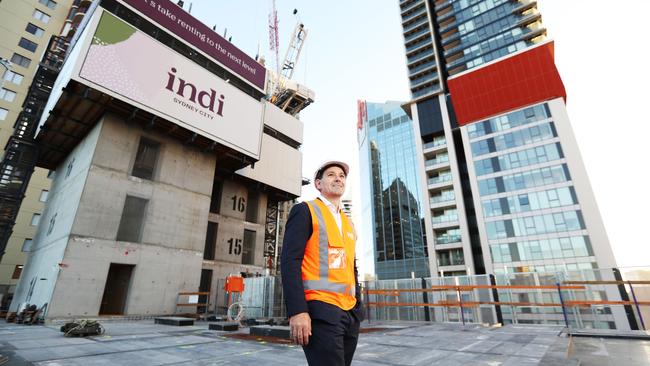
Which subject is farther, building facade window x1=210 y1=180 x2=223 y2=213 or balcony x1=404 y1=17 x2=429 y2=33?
balcony x1=404 y1=17 x2=429 y2=33

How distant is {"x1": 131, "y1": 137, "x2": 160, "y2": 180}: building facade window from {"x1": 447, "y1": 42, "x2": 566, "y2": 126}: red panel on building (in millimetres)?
37928

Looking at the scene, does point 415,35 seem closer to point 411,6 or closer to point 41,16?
point 411,6

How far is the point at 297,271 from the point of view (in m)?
2.22

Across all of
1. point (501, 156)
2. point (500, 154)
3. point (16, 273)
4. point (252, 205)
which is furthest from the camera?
point (500, 154)

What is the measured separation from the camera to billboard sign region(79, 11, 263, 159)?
18203 millimetres

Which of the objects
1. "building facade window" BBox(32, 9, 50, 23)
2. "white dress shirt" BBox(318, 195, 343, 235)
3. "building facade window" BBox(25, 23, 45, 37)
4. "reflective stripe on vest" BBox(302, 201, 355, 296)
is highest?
"building facade window" BBox(32, 9, 50, 23)

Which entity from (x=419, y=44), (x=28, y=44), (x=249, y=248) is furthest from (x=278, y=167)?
(x=419, y=44)

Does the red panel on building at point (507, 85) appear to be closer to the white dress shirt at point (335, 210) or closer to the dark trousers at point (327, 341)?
the white dress shirt at point (335, 210)

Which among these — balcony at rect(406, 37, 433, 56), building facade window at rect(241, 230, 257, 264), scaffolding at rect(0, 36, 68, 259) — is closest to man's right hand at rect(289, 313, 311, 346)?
building facade window at rect(241, 230, 257, 264)

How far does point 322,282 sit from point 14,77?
161 ft

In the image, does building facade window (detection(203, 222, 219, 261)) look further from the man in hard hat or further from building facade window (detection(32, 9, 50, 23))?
building facade window (detection(32, 9, 50, 23))

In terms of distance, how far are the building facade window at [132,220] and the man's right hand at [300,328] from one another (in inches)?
785

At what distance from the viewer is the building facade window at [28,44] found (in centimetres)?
3553

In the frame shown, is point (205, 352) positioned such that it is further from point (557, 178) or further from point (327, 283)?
point (557, 178)
